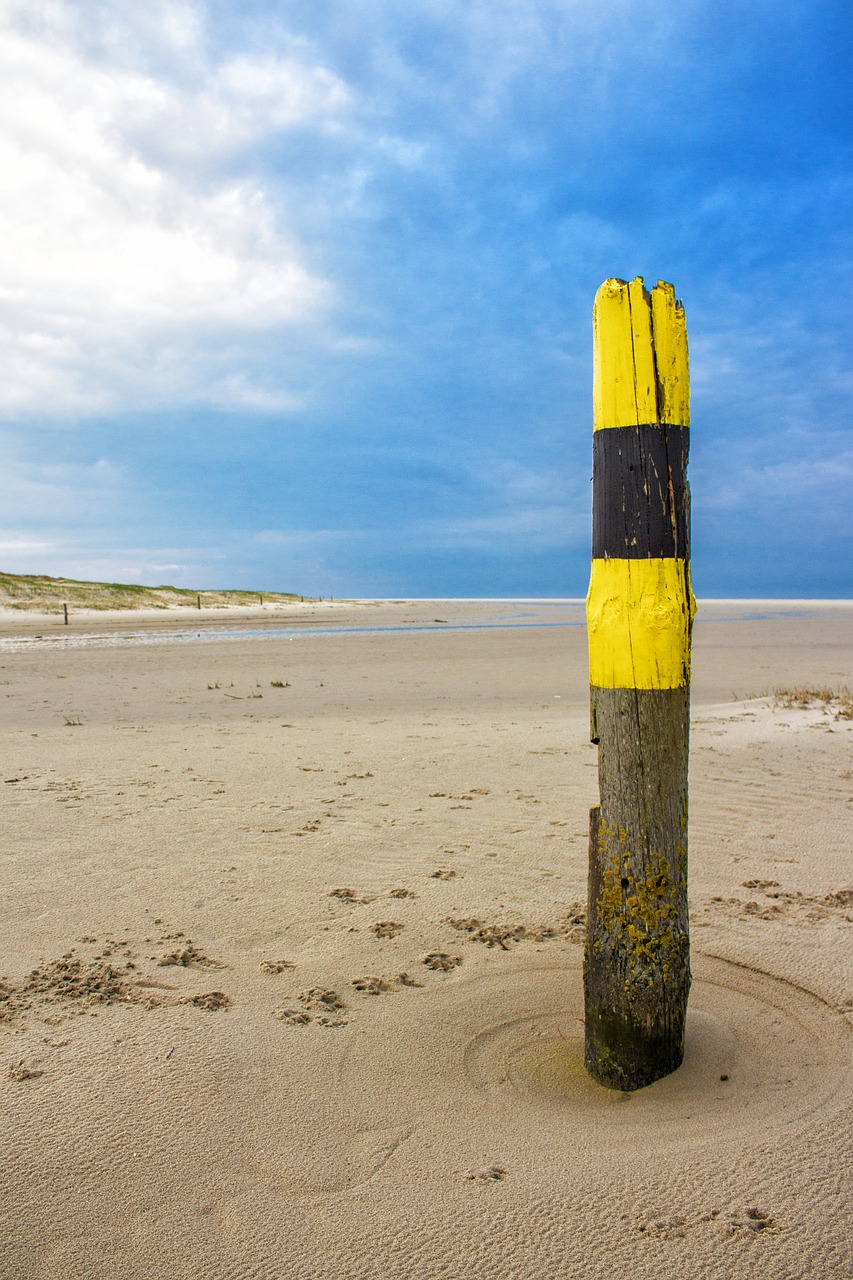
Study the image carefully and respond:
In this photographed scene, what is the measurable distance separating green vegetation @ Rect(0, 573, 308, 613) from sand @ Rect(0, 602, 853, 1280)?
132 ft

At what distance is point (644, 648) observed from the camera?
2850 millimetres

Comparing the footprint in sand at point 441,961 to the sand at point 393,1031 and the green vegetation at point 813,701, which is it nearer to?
the sand at point 393,1031

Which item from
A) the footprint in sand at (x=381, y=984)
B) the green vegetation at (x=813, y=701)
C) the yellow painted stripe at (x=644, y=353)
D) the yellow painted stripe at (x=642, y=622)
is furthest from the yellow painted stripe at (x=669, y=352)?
the green vegetation at (x=813, y=701)

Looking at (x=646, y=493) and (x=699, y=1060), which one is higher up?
(x=646, y=493)

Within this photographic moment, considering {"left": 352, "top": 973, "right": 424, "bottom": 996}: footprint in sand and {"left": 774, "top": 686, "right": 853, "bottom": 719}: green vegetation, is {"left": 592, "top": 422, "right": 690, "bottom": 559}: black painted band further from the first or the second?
{"left": 774, "top": 686, "right": 853, "bottom": 719}: green vegetation

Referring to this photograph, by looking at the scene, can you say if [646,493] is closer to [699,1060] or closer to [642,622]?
[642,622]

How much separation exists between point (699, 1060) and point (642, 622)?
65.1 inches

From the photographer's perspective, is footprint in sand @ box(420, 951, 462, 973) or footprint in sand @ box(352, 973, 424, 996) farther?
footprint in sand @ box(420, 951, 462, 973)

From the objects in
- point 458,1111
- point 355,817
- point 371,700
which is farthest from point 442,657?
point 458,1111

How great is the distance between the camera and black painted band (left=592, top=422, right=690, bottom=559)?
2781mm

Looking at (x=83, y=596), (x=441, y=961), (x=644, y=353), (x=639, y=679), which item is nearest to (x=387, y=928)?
(x=441, y=961)

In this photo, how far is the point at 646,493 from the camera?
279cm

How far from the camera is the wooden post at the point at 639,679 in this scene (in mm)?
2781

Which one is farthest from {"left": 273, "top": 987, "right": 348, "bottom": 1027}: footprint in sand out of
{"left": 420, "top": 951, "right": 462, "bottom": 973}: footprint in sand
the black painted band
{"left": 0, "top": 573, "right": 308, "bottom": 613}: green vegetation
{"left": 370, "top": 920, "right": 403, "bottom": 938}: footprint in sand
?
{"left": 0, "top": 573, "right": 308, "bottom": 613}: green vegetation
